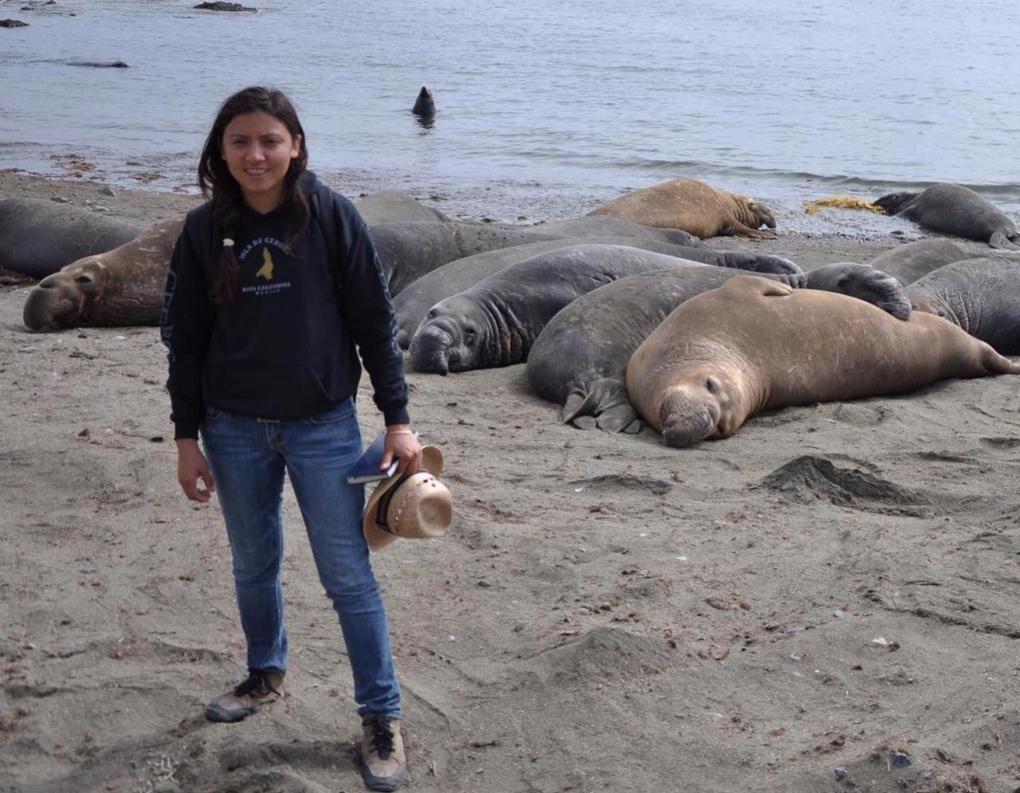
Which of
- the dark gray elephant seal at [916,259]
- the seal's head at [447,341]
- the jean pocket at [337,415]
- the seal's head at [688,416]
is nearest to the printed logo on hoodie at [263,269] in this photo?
the jean pocket at [337,415]

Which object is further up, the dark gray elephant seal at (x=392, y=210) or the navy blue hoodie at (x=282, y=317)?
the navy blue hoodie at (x=282, y=317)

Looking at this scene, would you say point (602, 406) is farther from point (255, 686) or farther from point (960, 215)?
point (960, 215)

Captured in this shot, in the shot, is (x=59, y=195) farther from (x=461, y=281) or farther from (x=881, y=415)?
(x=881, y=415)

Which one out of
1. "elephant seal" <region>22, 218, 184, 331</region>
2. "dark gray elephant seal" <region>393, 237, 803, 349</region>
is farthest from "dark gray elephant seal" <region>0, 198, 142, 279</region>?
"dark gray elephant seal" <region>393, 237, 803, 349</region>

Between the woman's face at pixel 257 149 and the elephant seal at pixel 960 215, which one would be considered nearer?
the woman's face at pixel 257 149

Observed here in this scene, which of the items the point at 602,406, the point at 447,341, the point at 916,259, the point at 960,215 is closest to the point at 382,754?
the point at 602,406

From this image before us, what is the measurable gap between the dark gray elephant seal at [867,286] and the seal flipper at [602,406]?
1.86 meters

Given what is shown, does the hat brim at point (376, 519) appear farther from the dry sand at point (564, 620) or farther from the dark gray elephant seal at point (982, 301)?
the dark gray elephant seal at point (982, 301)

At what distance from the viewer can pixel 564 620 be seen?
4.26 m

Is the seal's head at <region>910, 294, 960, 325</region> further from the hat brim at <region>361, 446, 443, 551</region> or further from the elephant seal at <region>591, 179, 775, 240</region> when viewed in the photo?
the hat brim at <region>361, 446, 443, 551</region>

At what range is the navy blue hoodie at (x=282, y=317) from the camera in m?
3.27

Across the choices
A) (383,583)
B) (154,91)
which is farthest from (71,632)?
(154,91)

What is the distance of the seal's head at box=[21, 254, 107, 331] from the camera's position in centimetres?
831

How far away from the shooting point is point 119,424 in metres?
5.82
